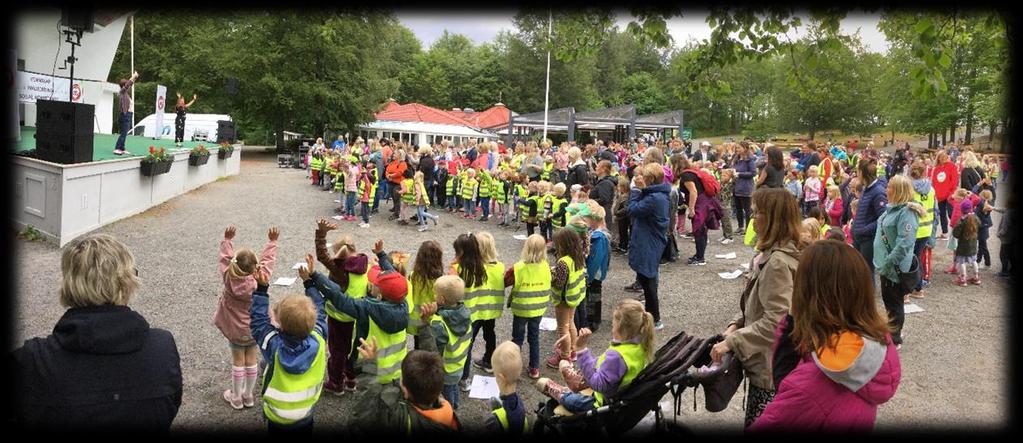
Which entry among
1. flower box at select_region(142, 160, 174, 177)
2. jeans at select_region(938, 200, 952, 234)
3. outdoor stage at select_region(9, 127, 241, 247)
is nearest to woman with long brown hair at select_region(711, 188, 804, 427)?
outdoor stage at select_region(9, 127, 241, 247)

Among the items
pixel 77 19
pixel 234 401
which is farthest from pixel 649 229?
pixel 77 19

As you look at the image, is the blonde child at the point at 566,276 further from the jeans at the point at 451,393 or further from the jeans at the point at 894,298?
the jeans at the point at 894,298

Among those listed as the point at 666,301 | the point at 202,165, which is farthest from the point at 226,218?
the point at 666,301

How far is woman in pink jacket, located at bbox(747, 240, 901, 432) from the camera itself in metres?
2.35

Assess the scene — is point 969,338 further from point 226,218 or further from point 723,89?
point 226,218

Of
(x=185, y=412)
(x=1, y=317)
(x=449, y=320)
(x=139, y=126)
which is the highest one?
(x=139, y=126)

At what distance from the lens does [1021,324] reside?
7.61 metres

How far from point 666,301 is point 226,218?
9.83 metres

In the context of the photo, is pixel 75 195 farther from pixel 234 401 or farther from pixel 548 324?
pixel 548 324

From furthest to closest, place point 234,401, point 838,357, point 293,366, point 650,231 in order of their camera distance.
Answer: point 650,231
point 234,401
point 293,366
point 838,357

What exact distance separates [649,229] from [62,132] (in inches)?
369

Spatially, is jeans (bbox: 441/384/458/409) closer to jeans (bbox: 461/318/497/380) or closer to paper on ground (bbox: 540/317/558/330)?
jeans (bbox: 461/318/497/380)

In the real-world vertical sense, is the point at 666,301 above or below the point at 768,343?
below

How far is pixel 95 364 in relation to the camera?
2373mm
